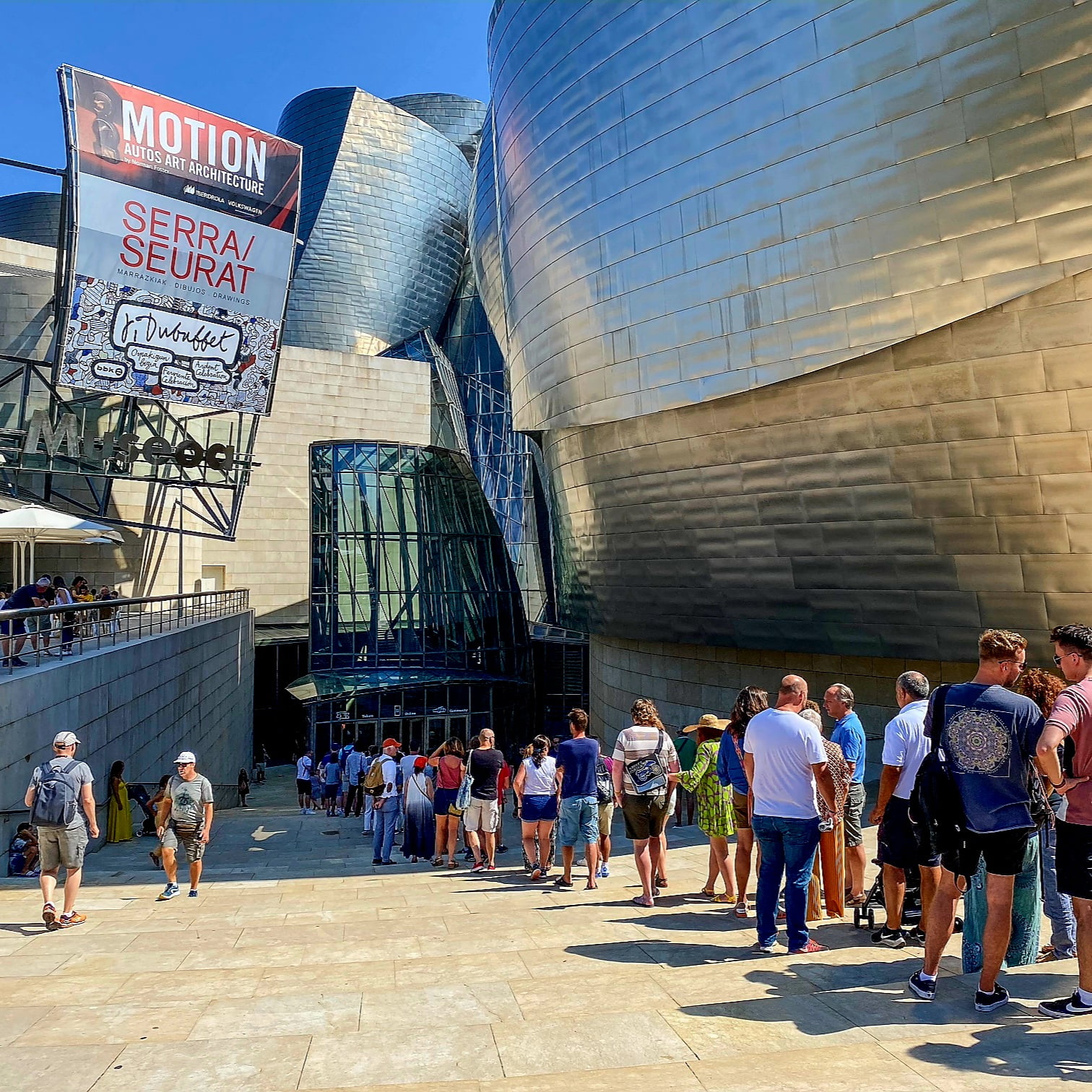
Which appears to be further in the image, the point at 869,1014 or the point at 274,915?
the point at 274,915

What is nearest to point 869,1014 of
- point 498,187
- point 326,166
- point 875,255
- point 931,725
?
point 931,725

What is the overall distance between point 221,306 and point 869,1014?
22900 millimetres

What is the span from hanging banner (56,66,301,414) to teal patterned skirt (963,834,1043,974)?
838 inches

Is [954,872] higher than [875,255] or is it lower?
lower

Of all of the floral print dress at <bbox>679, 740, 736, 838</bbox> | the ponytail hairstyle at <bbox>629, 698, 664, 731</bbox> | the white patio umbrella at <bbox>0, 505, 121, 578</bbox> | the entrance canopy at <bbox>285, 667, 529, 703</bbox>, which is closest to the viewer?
the floral print dress at <bbox>679, 740, 736, 838</bbox>

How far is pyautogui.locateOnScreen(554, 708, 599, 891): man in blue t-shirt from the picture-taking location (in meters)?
7.57

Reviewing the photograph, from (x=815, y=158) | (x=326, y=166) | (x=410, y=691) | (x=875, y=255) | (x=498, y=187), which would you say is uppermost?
(x=326, y=166)

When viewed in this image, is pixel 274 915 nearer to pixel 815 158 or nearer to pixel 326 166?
pixel 815 158

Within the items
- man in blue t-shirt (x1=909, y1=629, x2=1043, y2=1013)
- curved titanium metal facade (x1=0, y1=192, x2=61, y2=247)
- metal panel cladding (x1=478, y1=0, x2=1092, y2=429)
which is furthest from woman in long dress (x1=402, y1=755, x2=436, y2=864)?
curved titanium metal facade (x1=0, y1=192, x2=61, y2=247)

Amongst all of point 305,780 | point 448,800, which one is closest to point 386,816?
point 448,800

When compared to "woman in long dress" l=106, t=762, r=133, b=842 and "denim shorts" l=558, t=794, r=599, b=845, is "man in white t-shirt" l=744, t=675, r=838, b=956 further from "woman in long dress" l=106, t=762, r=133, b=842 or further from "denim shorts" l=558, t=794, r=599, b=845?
"woman in long dress" l=106, t=762, r=133, b=842

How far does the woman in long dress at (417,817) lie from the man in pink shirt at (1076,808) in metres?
7.58

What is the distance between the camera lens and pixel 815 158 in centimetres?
1225

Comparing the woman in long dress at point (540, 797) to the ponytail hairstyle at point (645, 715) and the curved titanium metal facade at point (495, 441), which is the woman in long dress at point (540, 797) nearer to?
the ponytail hairstyle at point (645, 715)
